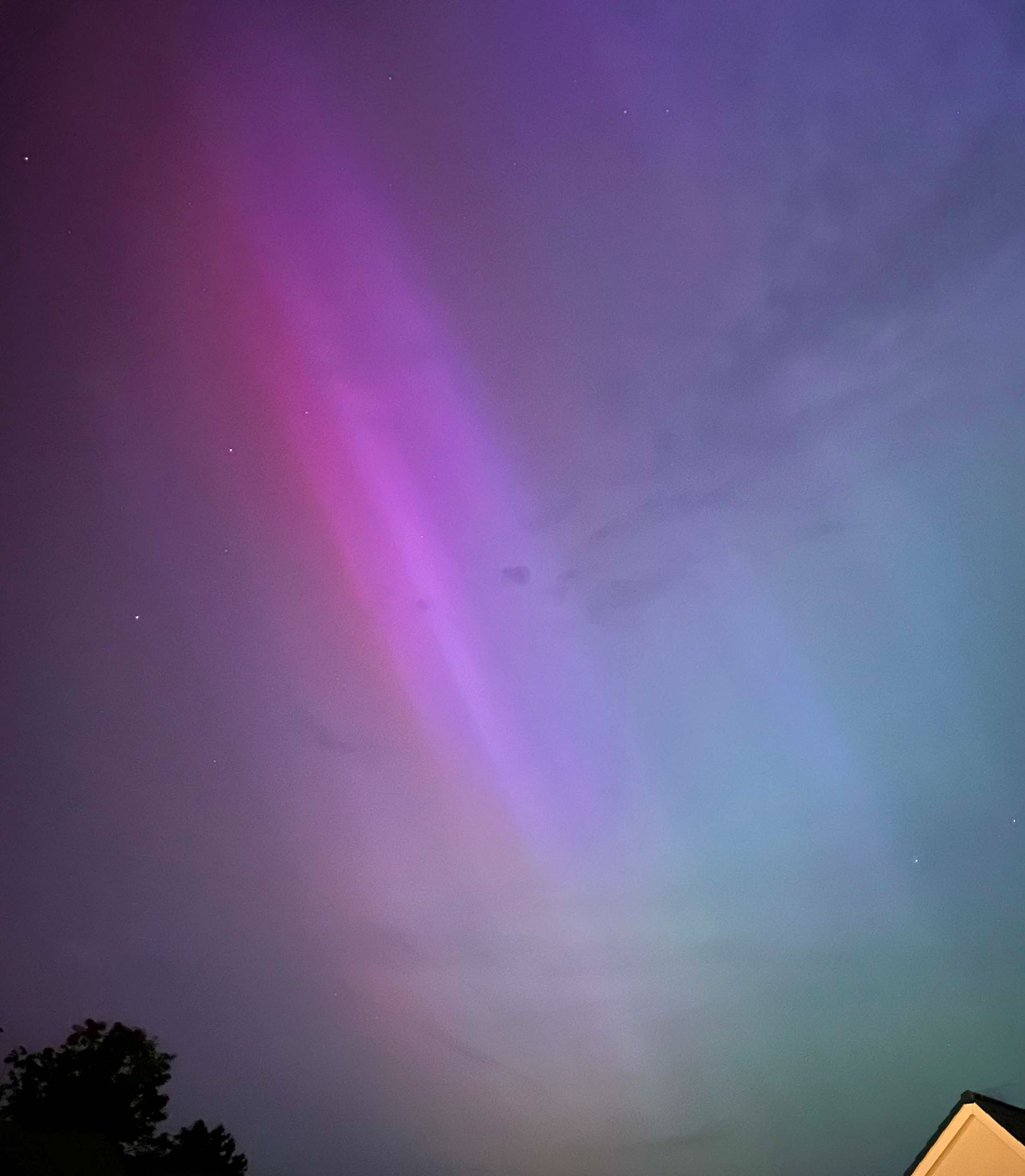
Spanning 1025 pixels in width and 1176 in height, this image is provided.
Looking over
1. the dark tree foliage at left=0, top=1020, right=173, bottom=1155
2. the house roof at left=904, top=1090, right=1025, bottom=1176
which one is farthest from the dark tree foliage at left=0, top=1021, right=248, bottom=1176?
the house roof at left=904, top=1090, right=1025, bottom=1176

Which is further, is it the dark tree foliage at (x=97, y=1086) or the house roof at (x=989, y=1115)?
the dark tree foliage at (x=97, y=1086)

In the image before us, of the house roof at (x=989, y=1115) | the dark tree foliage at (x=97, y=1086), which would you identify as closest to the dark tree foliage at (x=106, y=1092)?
the dark tree foliage at (x=97, y=1086)

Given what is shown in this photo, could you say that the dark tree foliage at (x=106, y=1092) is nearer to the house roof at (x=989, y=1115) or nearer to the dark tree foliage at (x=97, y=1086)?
the dark tree foliage at (x=97, y=1086)

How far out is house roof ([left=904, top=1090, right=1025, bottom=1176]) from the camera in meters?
15.9

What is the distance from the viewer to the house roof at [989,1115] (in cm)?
1591

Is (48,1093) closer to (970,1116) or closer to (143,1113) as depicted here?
(143,1113)

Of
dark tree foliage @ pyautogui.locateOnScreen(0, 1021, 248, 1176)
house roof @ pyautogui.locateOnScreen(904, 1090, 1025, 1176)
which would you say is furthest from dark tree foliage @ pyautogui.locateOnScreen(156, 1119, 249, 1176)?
house roof @ pyautogui.locateOnScreen(904, 1090, 1025, 1176)

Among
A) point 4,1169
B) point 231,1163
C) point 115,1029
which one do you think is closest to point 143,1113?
point 115,1029

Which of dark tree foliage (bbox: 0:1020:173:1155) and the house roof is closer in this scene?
the house roof

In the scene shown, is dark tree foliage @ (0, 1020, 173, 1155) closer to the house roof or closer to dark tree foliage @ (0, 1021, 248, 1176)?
dark tree foliage @ (0, 1021, 248, 1176)

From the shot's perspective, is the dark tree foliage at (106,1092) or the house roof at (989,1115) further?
the dark tree foliage at (106,1092)

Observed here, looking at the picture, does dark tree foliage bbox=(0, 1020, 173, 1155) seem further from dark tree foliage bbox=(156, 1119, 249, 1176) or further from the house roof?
the house roof

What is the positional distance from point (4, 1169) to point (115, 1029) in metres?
23.7

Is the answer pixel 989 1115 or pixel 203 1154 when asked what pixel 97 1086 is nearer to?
pixel 203 1154
